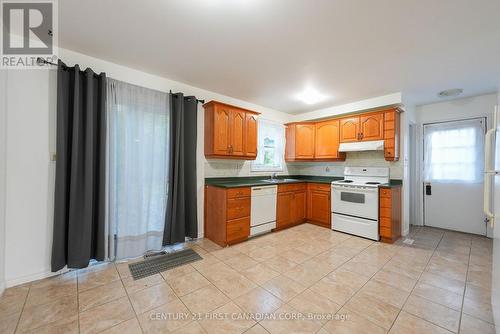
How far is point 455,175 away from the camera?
150 inches

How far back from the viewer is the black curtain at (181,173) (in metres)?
2.95

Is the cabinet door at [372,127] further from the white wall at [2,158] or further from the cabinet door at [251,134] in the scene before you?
the white wall at [2,158]

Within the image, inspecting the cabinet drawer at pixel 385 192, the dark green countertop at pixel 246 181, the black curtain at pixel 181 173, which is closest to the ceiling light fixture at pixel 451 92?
the dark green countertop at pixel 246 181

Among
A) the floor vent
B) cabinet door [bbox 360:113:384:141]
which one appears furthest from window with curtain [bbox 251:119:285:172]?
the floor vent

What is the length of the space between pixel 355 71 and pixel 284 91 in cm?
113

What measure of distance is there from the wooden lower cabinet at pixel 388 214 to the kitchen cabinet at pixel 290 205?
1418 millimetres

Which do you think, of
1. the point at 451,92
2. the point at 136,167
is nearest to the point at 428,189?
the point at 451,92

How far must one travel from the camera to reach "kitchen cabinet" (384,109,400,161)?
3.47 m

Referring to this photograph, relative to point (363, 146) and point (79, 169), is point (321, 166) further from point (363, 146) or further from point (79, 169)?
point (79, 169)

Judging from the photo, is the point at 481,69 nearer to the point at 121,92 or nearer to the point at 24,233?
the point at 121,92

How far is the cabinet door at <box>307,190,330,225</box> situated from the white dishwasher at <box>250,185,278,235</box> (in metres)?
1.02

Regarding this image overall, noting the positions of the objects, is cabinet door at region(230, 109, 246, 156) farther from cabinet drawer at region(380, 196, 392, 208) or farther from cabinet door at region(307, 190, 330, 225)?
cabinet drawer at region(380, 196, 392, 208)

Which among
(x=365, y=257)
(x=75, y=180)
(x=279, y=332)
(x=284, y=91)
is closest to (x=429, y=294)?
(x=365, y=257)

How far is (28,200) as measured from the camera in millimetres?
2074
